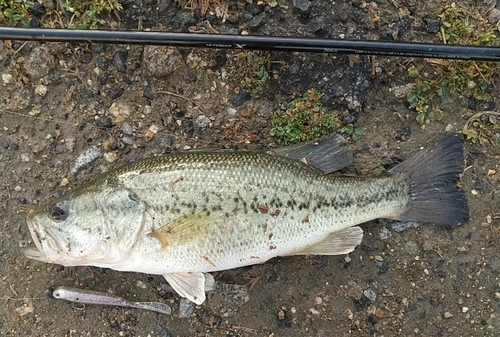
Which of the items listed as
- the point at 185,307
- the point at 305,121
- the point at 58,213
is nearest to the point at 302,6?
the point at 305,121

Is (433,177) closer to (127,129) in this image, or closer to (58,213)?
(127,129)

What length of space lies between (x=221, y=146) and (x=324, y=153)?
2.44 feet

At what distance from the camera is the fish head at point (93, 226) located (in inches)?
121

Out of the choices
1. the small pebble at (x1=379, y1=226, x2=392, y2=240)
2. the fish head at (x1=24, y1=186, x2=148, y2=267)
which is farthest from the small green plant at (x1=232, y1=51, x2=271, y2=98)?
the small pebble at (x1=379, y1=226, x2=392, y2=240)

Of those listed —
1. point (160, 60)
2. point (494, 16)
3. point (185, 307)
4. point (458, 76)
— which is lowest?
point (185, 307)

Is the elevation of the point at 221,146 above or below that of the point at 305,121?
below

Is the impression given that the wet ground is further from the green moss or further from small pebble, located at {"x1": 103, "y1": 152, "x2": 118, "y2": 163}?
the green moss

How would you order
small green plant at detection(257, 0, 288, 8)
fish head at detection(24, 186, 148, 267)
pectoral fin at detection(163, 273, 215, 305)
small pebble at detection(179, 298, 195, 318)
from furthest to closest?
small pebble at detection(179, 298, 195, 318)
small green plant at detection(257, 0, 288, 8)
pectoral fin at detection(163, 273, 215, 305)
fish head at detection(24, 186, 148, 267)

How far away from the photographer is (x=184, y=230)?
3.09 meters

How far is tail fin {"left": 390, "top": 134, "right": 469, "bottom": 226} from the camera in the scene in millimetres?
3393

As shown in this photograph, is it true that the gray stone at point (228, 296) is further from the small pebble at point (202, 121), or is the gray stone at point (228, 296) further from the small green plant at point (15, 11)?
the small green plant at point (15, 11)

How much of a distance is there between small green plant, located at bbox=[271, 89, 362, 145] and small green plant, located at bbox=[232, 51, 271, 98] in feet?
0.84

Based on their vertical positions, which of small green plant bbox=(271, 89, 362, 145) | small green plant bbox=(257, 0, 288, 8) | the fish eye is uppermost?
small green plant bbox=(257, 0, 288, 8)

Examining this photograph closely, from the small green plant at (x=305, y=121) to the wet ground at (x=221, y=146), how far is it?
88 mm
